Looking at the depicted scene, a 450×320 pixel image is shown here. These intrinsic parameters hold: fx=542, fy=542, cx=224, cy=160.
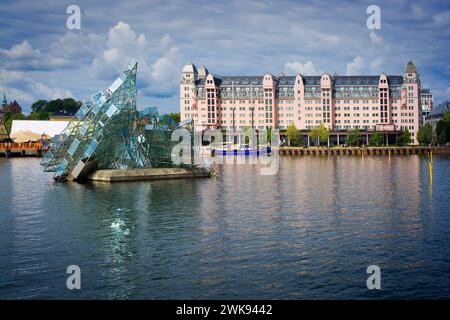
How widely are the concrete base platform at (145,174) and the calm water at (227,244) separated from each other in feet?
50.6

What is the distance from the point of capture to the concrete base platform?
7494cm

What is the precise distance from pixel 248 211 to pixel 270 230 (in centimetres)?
917

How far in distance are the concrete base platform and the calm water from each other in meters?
15.4

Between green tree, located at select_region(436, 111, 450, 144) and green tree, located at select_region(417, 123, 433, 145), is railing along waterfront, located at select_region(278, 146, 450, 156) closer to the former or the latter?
green tree, located at select_region(436, 111, 450, 144)

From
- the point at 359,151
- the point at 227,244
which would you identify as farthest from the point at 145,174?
the point at 359,151

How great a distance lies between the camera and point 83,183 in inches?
2894

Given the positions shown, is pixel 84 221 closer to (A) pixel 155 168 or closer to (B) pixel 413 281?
(B) pixel 413 281

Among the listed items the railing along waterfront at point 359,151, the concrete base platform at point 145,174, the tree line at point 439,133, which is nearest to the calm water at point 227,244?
the concrete base platform at point 145,174

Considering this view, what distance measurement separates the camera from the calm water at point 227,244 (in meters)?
24.8

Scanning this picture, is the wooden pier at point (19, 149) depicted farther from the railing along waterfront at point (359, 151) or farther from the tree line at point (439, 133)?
the tree line at point (439, 133)

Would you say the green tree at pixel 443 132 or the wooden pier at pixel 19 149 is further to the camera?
the wooden pier at pixel 19 149

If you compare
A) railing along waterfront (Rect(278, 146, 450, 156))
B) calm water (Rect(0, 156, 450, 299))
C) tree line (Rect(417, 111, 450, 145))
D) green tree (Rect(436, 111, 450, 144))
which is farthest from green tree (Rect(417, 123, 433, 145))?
calm water (Rect(0, 156, 450, 299))

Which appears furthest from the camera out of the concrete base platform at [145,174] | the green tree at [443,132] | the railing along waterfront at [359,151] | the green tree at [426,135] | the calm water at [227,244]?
the green tree at [426,135]
